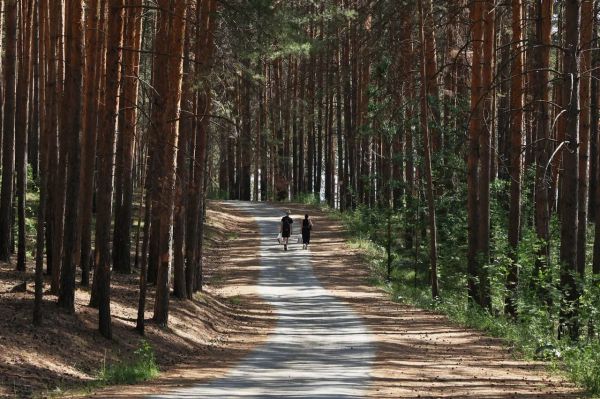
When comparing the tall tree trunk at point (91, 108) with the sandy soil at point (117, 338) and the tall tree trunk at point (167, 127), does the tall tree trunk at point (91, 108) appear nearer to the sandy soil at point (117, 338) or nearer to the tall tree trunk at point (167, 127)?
the tall tree trunk at point (167, 127)

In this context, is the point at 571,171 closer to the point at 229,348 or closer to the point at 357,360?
the point at 357,360

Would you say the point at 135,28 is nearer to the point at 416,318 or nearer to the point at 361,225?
the point at 416,318

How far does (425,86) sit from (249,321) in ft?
26.4

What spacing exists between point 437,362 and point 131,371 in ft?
17.9

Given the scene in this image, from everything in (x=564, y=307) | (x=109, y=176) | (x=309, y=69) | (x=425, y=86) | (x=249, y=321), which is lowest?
(x=249, y=321)

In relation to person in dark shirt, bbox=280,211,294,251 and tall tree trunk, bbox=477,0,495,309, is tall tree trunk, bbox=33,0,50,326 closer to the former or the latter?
tall tree trunk, bbox=477,0,495,309

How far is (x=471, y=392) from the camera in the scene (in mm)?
12383

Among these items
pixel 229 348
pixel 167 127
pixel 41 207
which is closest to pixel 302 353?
pixel 229 348

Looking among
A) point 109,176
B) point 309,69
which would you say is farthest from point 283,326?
point 309,69

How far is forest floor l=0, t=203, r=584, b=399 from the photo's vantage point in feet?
41.7

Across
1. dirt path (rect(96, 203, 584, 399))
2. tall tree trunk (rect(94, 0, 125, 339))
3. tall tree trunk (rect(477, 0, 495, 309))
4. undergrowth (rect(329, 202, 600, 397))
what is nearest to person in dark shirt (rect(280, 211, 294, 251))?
undergrowth (rect(329, 202, 600, 397))

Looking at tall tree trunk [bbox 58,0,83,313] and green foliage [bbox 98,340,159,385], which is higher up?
tall tree trunk [bbox 58,0,83,313]

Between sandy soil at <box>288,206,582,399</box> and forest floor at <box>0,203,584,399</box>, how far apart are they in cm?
2

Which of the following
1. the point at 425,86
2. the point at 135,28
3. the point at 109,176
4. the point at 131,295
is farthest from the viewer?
the point at 425,86
